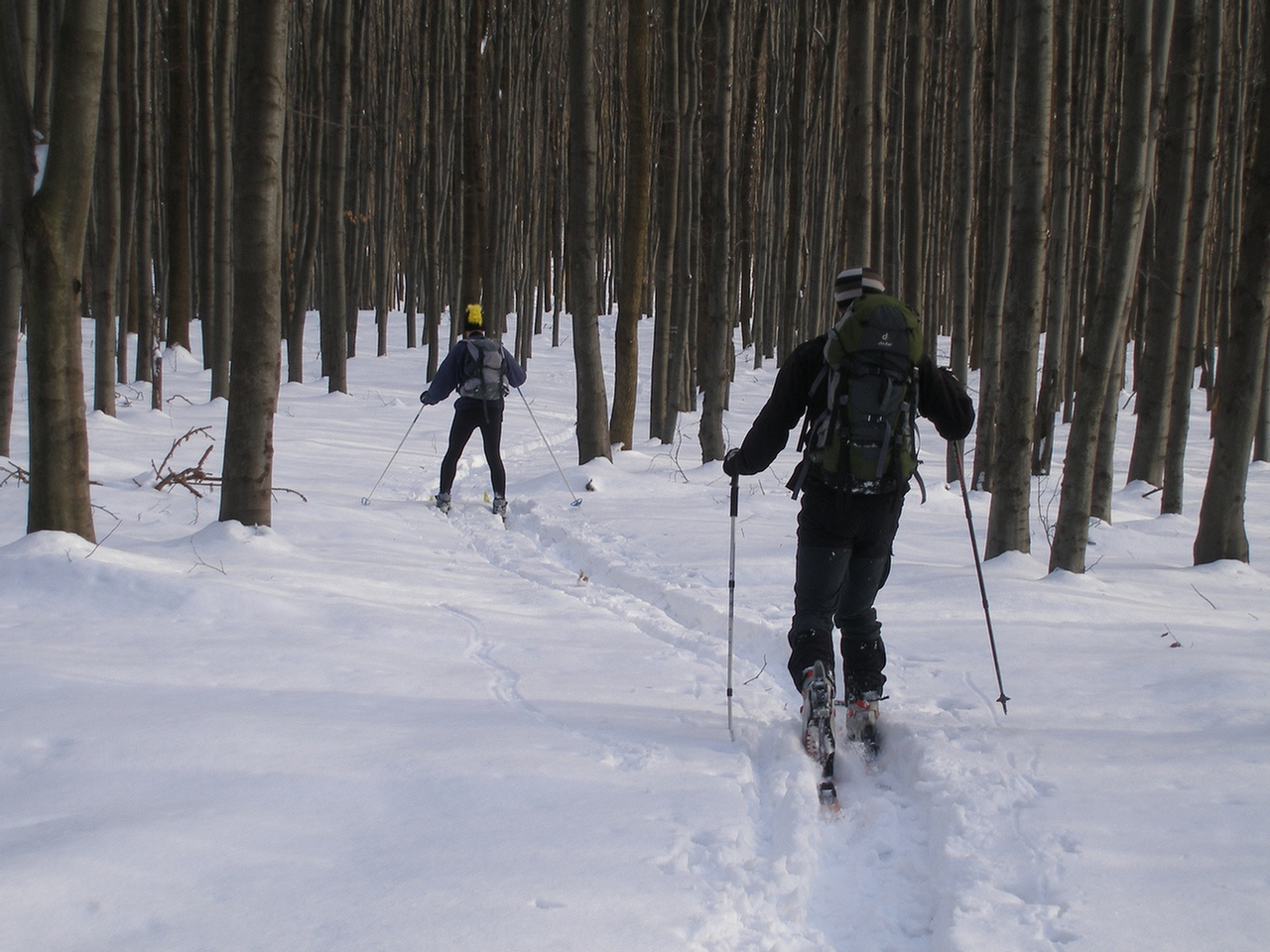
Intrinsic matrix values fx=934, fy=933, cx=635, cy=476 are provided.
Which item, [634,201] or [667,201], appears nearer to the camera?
[634,201]

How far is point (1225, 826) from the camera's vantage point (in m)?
2.89

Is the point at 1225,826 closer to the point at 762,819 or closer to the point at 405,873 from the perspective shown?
the point at 762,819

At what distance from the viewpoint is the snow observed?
2431 millimetres

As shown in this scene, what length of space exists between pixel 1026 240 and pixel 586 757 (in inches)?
192

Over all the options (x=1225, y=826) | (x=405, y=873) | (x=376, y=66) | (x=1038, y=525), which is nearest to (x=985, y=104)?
(x=1038, y=525)

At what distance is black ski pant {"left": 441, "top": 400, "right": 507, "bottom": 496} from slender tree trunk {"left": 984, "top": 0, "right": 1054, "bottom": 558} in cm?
470

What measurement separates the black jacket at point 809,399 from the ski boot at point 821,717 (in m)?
0.84

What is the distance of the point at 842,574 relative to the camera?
11.9 ft

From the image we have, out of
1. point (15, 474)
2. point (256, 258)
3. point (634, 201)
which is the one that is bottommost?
point (15, 474)

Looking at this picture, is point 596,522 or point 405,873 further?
point 596,522

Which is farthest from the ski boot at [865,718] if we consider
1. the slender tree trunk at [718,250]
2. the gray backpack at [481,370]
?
the slender tree trunk at [718,250]

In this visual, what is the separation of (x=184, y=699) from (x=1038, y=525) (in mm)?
7957

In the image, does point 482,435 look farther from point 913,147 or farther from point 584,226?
point 913,147

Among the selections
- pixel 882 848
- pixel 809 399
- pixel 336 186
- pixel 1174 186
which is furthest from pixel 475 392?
pixel 336 186
